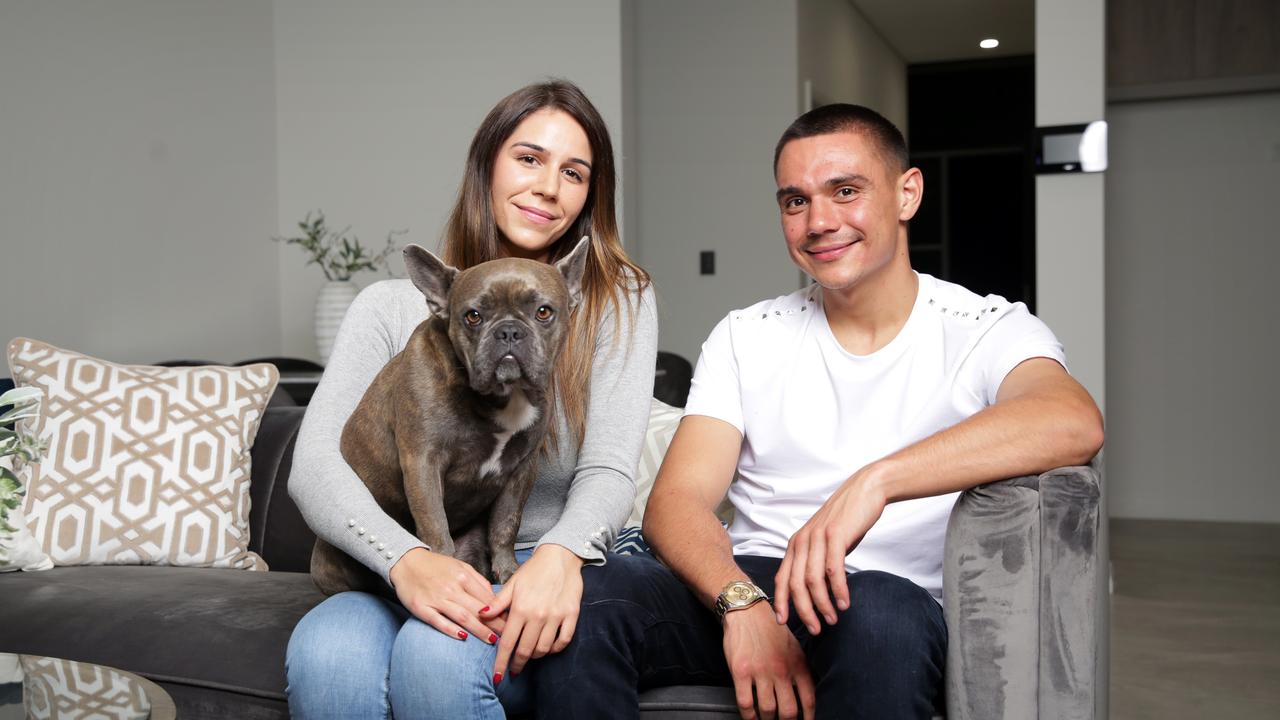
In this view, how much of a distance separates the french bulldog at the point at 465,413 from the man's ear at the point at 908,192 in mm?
608

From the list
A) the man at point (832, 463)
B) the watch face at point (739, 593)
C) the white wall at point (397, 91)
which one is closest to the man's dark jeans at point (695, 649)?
the man at point (832, 463)

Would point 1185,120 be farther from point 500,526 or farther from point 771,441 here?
point 500,526

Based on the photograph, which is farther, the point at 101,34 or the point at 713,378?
the point at 101,34

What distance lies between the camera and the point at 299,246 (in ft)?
16.8

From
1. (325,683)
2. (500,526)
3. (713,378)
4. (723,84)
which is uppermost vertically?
(723,84)

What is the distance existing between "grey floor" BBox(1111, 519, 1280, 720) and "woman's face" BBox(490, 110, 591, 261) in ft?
6.53

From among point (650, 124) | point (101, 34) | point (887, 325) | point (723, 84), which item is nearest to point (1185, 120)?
point (723, 84)

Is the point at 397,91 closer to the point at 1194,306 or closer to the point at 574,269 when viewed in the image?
the point at 574,269

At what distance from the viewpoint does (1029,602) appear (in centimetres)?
134

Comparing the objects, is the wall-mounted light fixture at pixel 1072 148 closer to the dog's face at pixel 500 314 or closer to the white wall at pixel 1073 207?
Answer: the white wall at pixel 1073 207

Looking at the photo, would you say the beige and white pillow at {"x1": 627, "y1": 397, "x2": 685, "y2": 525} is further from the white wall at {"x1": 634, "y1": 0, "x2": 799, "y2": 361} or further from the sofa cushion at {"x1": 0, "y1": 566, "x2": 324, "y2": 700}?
the white wall at {"x1": 634, "y1": 0, "x2": 799, "y2": 361}

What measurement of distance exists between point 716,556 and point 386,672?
49cm

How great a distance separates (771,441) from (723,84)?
3.87 m

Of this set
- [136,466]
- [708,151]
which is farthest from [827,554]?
[708,151]
